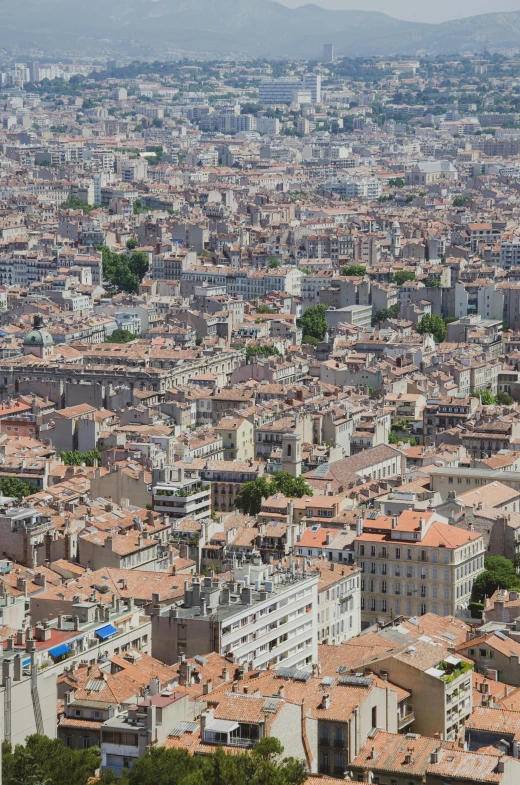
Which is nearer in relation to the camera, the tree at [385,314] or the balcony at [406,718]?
the balcony at [406,718]

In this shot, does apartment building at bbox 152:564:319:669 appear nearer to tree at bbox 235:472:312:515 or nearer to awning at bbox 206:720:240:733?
awning at bbox 206:720:240:733

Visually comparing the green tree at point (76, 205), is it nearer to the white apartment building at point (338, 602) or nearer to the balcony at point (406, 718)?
the white apartment building at point (338, 602)

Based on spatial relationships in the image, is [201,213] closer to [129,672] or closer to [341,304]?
[341,304]

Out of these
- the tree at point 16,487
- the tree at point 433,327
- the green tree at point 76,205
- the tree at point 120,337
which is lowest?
the green tree at point 76,205

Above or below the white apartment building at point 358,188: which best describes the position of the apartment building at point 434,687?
above

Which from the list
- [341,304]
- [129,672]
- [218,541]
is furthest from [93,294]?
[129,672]

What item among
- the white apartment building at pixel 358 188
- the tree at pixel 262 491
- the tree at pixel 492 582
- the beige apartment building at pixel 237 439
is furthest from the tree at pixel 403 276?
the white apartment building at pixel 358 188
